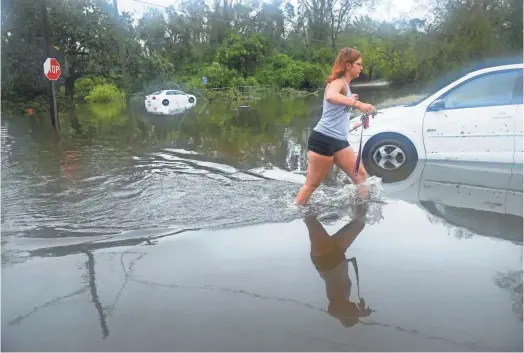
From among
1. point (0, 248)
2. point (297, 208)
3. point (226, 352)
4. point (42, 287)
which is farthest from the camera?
point (297, 208)

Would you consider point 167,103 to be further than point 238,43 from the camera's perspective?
No

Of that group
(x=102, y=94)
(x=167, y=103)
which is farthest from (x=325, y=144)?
(x=102, y=94)

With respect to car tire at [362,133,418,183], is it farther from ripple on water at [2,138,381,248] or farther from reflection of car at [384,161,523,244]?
ripple on water at [2,138,381,248]

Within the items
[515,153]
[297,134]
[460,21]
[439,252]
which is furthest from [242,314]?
[460,21]

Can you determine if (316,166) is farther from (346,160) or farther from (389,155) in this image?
(389,155)

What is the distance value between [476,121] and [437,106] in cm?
59

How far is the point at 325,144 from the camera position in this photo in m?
4.99

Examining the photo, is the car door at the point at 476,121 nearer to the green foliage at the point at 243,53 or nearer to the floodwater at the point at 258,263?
the floodwater at the point at 258,263

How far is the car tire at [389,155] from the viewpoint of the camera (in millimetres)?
7328

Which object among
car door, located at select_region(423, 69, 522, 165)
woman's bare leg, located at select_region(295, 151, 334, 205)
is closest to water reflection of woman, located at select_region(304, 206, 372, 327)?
woman's bare leg, located at select_region(295, 151, 334, 205)

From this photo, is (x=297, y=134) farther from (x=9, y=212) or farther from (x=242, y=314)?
(x=242, y=314)

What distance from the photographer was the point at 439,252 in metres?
4.07

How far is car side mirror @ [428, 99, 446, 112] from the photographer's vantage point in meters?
7.16

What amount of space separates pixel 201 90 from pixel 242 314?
132ft
